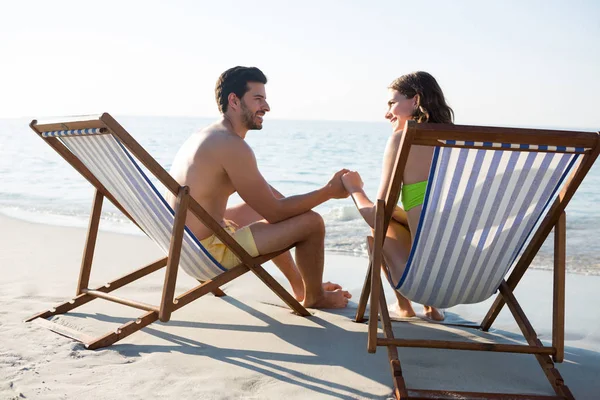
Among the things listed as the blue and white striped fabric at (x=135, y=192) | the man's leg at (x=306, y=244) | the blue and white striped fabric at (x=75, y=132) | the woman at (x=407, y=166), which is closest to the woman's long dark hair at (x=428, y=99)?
the woman at (x=407, y=166)

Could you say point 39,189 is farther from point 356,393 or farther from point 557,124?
point 557,124

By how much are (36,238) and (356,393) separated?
4082 mm

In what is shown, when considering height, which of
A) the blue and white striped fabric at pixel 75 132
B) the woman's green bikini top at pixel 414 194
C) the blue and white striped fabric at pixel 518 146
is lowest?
the woman's green bikini top at pixel 414 194

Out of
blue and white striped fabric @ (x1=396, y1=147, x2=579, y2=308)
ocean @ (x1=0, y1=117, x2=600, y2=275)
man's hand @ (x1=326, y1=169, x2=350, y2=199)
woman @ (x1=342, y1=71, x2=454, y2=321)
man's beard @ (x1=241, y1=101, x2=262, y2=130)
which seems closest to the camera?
blue and white striped fabric @ (x1=396, y1=147, x2=579, y2=308)

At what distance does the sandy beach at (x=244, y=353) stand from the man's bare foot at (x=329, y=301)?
6 cm

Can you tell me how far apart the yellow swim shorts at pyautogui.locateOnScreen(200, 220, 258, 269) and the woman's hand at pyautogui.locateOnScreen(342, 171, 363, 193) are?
557 mm

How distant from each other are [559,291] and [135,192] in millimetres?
1878

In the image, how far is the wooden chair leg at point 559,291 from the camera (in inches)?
106

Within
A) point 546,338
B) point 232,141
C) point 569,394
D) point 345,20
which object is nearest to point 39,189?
point 232,141

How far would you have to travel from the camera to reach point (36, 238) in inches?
234

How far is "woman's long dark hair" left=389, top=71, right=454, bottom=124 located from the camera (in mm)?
3555

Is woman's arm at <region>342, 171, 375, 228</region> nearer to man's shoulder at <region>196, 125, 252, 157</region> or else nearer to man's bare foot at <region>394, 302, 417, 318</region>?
man's shoulder at <region>196, 125, 252, 157</region>

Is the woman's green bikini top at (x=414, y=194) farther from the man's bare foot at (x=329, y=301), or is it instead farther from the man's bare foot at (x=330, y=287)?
the man's bare foot at (x=330, y=287)

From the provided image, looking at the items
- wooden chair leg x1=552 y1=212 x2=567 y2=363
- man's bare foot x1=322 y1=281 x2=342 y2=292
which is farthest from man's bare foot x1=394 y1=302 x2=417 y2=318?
wooden chair leg x1=552 y1=212 x2=567 y2=363
